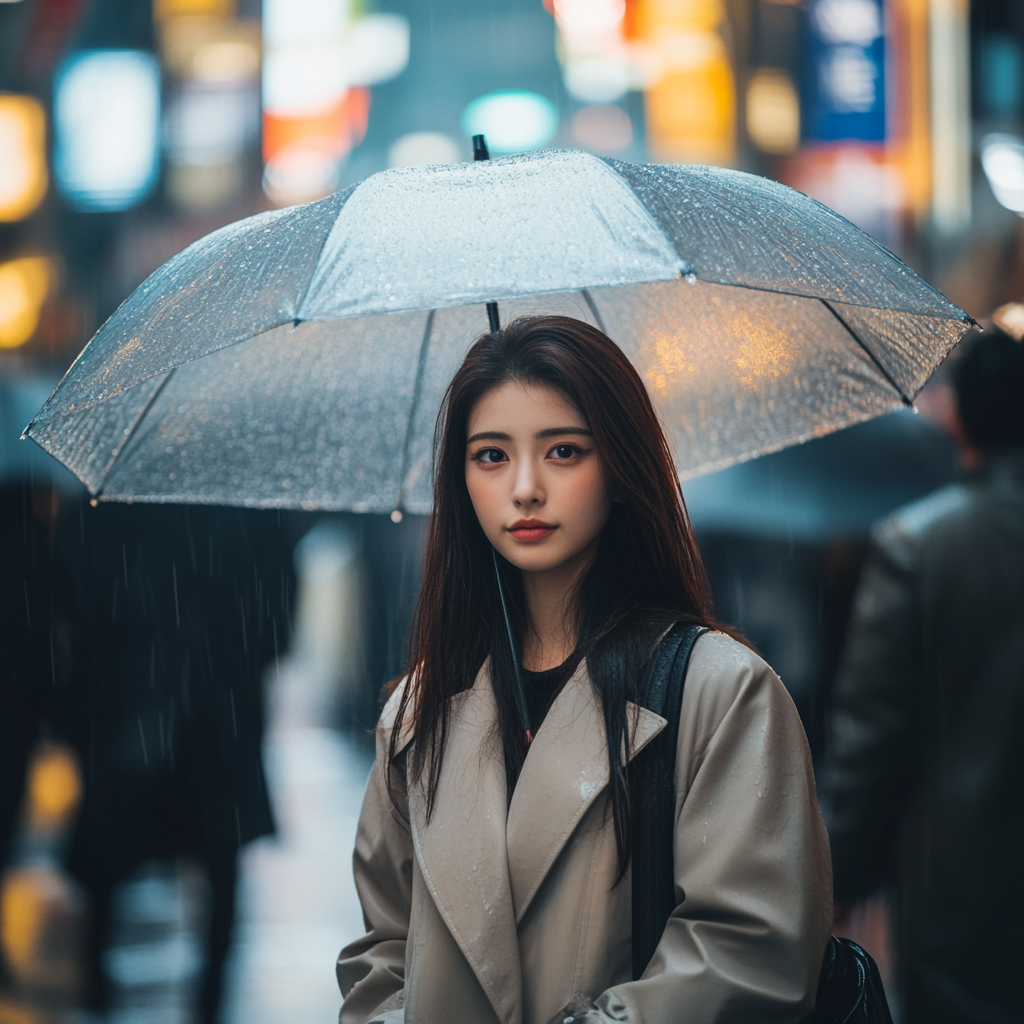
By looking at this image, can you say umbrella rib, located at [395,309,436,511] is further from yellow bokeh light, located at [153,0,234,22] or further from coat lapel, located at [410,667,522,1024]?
yellow bokeh light, located at [153,0,234,22]

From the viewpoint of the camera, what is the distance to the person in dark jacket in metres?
2.96

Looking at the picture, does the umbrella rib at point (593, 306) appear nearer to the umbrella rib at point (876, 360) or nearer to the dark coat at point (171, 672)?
the umbrella rib at point (876, 360)

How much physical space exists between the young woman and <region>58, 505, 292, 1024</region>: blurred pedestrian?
2.29 metres

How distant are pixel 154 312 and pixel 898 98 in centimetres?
1214

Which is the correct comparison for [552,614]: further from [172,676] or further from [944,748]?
[172,676]

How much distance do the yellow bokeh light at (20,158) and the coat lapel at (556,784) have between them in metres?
16.5

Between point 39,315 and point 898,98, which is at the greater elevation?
point 898,98

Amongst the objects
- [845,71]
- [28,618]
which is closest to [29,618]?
[28,618]

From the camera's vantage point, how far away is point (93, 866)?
16.3ft

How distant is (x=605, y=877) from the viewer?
80.0 inches

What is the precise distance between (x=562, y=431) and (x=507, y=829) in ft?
2.27

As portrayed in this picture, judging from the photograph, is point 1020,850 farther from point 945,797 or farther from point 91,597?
point 91,597


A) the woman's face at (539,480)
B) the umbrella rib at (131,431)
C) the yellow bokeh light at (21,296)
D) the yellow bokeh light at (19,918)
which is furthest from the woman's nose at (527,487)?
the yellow bokeh light at (21,296)

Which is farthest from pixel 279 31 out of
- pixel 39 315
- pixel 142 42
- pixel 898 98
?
pixel 898 98
